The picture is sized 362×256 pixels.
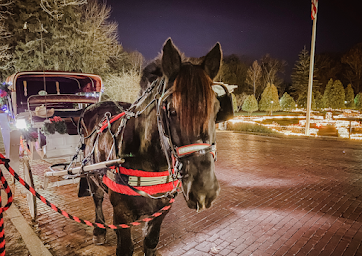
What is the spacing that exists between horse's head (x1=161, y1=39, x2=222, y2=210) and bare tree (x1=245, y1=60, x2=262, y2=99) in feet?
137

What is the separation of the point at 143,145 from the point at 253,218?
3.14 m

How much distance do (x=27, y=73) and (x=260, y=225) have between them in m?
6.24

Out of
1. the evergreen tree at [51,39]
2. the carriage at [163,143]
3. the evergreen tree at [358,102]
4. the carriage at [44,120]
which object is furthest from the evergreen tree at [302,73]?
the carriage at [163,143]

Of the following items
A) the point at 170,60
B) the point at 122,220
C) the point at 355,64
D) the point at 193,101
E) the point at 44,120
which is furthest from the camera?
the point at 355,64

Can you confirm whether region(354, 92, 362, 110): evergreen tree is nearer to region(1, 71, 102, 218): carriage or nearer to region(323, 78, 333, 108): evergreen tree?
region(323, 78, 333, 108): evergreen tree

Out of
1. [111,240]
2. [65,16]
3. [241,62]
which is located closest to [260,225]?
[111,240]

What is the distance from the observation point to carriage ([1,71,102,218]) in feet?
14.2

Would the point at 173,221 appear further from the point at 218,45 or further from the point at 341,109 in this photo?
the point at 341,109

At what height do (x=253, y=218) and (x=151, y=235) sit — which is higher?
(x=151, y=235)

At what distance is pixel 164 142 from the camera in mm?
1693

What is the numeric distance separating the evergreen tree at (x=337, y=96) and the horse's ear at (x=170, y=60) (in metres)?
37.3

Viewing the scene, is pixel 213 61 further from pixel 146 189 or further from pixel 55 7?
pixel 55 7

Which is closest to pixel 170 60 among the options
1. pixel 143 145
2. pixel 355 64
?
pixel 143 145

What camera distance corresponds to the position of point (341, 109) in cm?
3297
